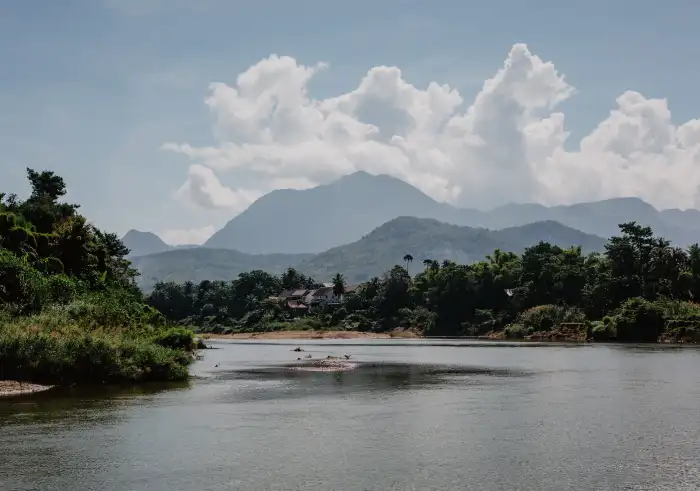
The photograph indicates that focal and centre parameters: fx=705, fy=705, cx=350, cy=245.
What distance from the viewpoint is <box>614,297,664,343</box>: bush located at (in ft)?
371

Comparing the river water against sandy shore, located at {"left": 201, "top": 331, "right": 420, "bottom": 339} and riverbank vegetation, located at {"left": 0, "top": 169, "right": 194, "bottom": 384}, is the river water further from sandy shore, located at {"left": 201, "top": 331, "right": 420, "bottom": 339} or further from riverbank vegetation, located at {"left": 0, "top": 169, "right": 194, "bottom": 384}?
sandy shore, located at {"left": 201, "top": 331, "right": 420, "bottom": 339}

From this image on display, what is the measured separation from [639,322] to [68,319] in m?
91.8

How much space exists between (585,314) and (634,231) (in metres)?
17.6

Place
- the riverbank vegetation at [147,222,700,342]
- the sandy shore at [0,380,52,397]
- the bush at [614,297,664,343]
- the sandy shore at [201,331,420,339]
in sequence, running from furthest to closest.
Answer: the sandy shore at [201,331,420,339] → the riverbank vegetation at [147,222,700,342] → the bush at [614,297,664,343] → the sandy shore at [0,380,52,397]

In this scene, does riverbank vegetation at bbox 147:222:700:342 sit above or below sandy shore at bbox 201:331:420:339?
above

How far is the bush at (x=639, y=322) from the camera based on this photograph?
112938 millimetres

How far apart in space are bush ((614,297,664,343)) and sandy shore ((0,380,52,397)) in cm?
9535

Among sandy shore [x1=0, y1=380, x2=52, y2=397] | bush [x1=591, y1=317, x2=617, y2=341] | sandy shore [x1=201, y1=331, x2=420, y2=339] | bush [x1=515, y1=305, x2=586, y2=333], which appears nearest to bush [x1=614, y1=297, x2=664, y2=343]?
bush [x1=591, y1=317, x2=617, y2=341]

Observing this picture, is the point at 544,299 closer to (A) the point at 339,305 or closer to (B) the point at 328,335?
(B) the point at 328,335

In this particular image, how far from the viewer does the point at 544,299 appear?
148750 mm

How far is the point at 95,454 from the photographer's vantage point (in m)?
26.7

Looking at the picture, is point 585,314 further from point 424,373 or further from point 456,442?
point 456,442

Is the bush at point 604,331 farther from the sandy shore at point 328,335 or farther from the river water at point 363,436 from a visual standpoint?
the river water at point 363,436

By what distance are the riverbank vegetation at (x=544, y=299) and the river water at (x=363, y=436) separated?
2622 inches
